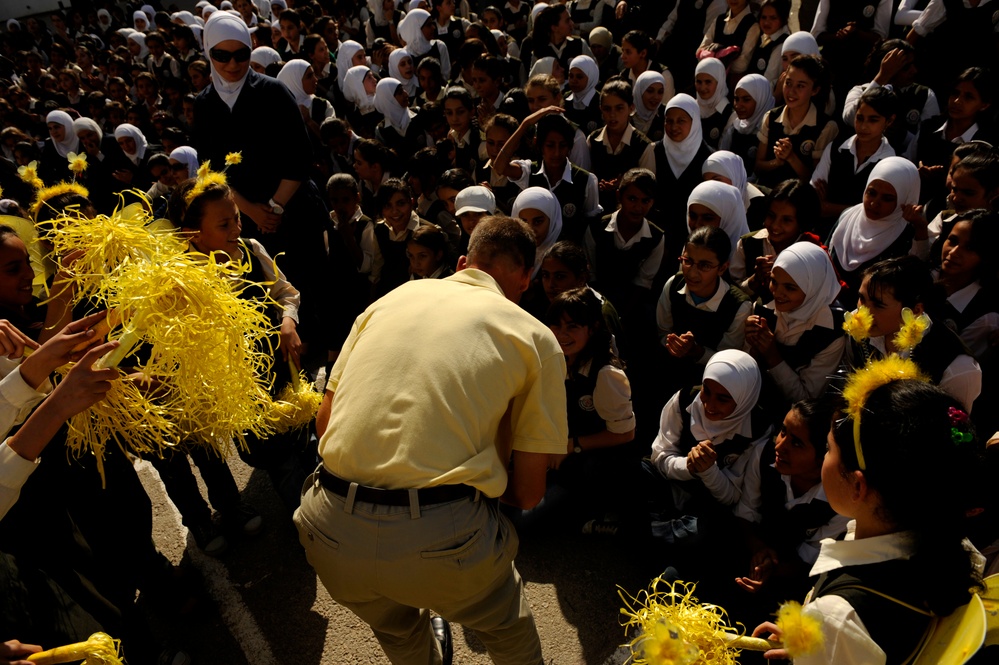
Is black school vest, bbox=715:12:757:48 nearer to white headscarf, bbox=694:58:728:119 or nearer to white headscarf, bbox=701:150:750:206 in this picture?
white headscarf, bbox=694:58:728:119

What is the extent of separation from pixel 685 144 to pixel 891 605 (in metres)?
4.26

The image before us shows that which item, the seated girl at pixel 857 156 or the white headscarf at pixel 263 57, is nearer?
the seated girl at pixel 857 156

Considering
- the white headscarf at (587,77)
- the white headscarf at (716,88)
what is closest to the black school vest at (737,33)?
the white headscarf at (716,88)

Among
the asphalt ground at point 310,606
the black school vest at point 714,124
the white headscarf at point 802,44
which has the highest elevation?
the white headscarf at point 802,44

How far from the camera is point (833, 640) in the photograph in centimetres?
160

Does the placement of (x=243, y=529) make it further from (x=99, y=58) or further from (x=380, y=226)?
(x=99, y=58)

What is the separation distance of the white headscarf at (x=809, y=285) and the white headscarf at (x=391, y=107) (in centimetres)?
497

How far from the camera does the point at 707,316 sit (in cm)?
387

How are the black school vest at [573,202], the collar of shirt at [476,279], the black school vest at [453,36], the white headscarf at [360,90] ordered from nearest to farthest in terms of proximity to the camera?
the collar of shirt at [476,279] → the black school vest at [573,202] → the white headscarf at [360,90] → the black school vest at [453,36]

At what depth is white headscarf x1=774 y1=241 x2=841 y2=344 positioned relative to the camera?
350 cm

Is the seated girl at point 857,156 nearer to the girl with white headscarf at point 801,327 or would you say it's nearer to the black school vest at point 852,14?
the girl with white headscarf at point 801,327

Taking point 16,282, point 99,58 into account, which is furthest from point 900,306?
point 99,58

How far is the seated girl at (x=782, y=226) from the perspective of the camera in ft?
13.2

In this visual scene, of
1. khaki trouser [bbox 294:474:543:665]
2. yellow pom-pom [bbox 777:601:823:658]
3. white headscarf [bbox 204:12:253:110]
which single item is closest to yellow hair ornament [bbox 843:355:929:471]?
yellow pom-pom [bbox 777:601:823:658]
